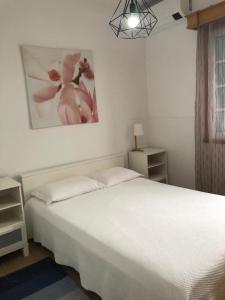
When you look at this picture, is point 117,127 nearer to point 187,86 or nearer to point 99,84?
point 99,84

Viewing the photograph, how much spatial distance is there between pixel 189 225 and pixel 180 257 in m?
0.42

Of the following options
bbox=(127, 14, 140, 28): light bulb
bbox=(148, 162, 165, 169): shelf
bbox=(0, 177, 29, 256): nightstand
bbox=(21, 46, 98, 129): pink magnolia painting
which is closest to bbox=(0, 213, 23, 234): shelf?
bbox=(0, 177, 29, 256): nightstand

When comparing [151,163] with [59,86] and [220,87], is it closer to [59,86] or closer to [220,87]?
[220,87]

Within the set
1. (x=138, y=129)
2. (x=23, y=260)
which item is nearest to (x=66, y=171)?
(x=23, y=260)

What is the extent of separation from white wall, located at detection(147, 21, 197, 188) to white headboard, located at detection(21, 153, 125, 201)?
0.73 m

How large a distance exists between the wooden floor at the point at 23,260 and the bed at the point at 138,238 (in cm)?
13

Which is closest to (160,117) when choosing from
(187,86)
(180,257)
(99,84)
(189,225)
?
(187,86)

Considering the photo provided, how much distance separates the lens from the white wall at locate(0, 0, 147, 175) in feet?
8.71

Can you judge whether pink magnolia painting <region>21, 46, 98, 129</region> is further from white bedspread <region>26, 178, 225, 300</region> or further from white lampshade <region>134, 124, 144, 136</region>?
white bedspread <region>26, 178, 225, 300</region>

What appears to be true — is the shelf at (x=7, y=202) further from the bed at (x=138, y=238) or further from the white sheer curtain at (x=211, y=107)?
the white sheer curtain at (x=211, y=107)

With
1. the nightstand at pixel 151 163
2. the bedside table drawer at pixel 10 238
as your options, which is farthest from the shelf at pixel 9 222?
the nightstand at pixel 151 163

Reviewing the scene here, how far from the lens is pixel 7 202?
2498 millimetres

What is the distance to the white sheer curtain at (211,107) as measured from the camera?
2855mm

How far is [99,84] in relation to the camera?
3.36m
